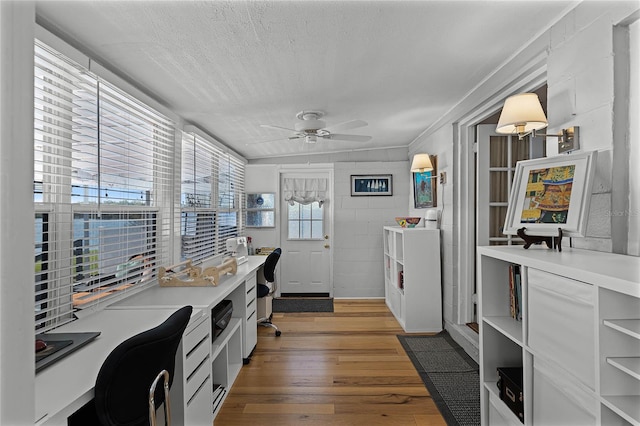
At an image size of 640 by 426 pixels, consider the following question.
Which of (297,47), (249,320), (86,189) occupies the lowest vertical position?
(249,320)

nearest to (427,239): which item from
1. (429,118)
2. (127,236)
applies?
(429,118)

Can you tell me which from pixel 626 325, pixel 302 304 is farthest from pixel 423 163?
pixel 626 325

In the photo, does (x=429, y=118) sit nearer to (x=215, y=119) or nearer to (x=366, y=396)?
(x=215, y=119)

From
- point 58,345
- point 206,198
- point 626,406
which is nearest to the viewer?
point 626,406

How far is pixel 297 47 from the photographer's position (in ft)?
6.48

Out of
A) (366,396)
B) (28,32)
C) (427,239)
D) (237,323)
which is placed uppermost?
(28,32)

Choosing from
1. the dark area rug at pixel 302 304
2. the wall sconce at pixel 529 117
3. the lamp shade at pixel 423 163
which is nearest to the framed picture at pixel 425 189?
the lamp shade at pixel 423 163

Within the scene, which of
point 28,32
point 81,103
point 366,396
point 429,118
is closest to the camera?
point 28,32

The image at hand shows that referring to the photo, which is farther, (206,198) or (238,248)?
(238,248)

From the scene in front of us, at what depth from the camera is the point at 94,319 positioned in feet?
6.12

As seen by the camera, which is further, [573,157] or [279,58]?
[279,58]

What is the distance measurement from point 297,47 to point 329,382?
96.5 inches

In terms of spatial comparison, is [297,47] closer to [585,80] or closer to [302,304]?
[585,80]

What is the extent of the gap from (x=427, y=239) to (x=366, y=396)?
1.95m
